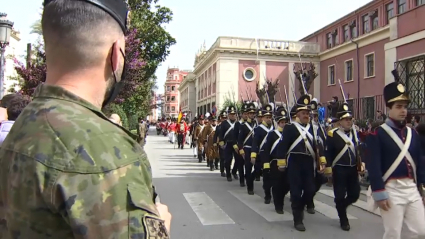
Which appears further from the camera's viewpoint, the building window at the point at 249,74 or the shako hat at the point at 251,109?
the building window at the point at 249,74

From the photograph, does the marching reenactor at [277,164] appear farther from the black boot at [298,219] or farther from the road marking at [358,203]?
the road marking at [358,203]

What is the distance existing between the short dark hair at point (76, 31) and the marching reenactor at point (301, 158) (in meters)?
5.41

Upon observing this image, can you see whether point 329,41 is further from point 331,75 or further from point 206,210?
point 206,210

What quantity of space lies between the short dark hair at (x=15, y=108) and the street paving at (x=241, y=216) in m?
2.90

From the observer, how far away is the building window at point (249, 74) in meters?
42.8

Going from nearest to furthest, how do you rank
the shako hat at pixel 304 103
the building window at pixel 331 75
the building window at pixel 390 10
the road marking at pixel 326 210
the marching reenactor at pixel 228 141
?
the shako hat at pixel 304 103, the road marking at pixel 326 210, the marching reenactor at pixel 228 141, the building window at pixel 390 10, the building window at pixel 331 75

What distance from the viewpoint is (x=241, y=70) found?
42625mm

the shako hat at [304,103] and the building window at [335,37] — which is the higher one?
the building window at [335,37]

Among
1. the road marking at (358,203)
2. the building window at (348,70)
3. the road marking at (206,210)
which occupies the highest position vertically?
the building window at (348,70)

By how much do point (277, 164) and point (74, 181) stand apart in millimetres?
6010

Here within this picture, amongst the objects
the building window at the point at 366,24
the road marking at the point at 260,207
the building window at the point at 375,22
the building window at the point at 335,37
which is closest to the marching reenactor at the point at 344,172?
the road marking at the point at 260,207

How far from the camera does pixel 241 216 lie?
7160 millimetres

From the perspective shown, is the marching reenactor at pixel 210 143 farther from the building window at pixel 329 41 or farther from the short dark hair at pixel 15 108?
the building window at pixel 329 41

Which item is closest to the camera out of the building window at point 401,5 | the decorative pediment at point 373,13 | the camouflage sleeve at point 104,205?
the camouflage sleeve at point 104,205
